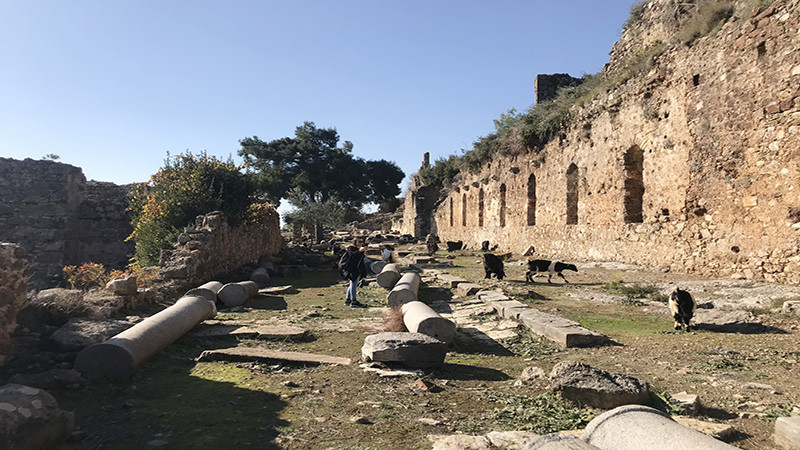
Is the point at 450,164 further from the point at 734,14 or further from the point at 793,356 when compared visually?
the point at 793,356

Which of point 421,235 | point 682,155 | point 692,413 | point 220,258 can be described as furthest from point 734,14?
point 421,235

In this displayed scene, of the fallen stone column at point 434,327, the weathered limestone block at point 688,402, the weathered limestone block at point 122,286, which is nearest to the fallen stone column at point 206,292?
the weathered limestone block at point 122,286

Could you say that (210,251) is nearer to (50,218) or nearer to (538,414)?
(50,218)

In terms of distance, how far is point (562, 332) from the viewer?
605 cm

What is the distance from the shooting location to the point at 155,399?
4.37 m

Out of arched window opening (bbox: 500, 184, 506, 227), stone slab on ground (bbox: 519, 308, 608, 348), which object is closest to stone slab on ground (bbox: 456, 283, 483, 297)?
stone slab on ground (bbox: 519, 308, 608, 348)

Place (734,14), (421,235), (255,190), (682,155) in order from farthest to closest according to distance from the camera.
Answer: (421,235)
(255,190)
(682,155)
(734,14)

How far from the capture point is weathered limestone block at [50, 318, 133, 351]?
5570 millimetres

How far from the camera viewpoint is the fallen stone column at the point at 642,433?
8.44 feet

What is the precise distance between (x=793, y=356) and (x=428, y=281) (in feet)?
29.0

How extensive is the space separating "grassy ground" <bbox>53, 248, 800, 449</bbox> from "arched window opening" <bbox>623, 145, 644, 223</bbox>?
7031 millimetres

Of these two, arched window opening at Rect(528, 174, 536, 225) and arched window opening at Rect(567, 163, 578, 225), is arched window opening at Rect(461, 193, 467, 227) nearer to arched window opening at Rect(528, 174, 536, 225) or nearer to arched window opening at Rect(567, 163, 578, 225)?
arched window opening at Rect(528, 174, 536, 225)

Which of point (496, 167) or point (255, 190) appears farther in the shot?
point (496, 167)

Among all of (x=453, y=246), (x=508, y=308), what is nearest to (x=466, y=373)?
(x=508, y=308)
